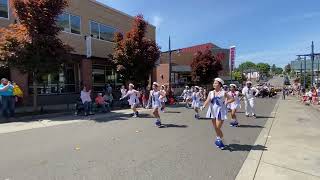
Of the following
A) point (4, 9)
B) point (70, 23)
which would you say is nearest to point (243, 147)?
point (4, 9)

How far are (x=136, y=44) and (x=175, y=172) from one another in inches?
732

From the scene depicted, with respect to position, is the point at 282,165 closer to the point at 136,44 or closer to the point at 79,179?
the point at 79,179

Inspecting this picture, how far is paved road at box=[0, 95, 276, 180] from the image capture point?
6.81 m

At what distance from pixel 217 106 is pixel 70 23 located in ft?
59.9

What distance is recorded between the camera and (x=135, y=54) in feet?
80.8

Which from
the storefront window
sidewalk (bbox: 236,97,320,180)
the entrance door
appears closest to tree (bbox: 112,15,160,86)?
the storefront window

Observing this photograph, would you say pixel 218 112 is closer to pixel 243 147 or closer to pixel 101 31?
pixel 243 147

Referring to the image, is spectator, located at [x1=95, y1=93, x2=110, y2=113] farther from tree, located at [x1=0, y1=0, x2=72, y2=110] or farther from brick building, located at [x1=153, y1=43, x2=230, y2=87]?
brick building, located at [x1=153, y1=43, x2=230, y2=87]

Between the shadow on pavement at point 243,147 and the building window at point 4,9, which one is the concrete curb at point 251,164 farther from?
the building window at point 4,9

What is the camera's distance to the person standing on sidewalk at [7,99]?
15.1 metres

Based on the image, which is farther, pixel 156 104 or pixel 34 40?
pixel 34 40

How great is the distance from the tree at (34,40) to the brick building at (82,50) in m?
4.17

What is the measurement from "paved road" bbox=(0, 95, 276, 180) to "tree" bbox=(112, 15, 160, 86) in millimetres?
11983

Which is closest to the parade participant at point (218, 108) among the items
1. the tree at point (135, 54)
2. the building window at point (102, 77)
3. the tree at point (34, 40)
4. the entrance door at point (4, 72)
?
the tree at point (34, 40)
